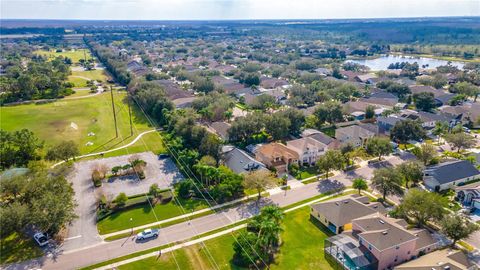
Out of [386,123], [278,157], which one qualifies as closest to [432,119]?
[386,123]

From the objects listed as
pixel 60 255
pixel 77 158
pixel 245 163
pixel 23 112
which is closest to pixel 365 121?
pixel 245 163

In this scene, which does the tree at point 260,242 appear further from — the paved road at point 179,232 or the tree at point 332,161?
the tree at point 332,161

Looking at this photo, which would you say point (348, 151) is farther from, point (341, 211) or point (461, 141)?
point (461, 141)

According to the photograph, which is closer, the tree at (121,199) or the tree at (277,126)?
the tree at (121,199)

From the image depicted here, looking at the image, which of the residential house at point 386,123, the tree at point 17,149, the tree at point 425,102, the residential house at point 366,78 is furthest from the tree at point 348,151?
the residential house at point 366,78

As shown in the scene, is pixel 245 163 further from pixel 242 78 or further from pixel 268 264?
pixel 242 78

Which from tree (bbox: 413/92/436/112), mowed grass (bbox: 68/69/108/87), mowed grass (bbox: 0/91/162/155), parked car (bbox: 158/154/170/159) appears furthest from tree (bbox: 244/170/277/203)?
mowed grass (bbox: 68/69/108/87)
